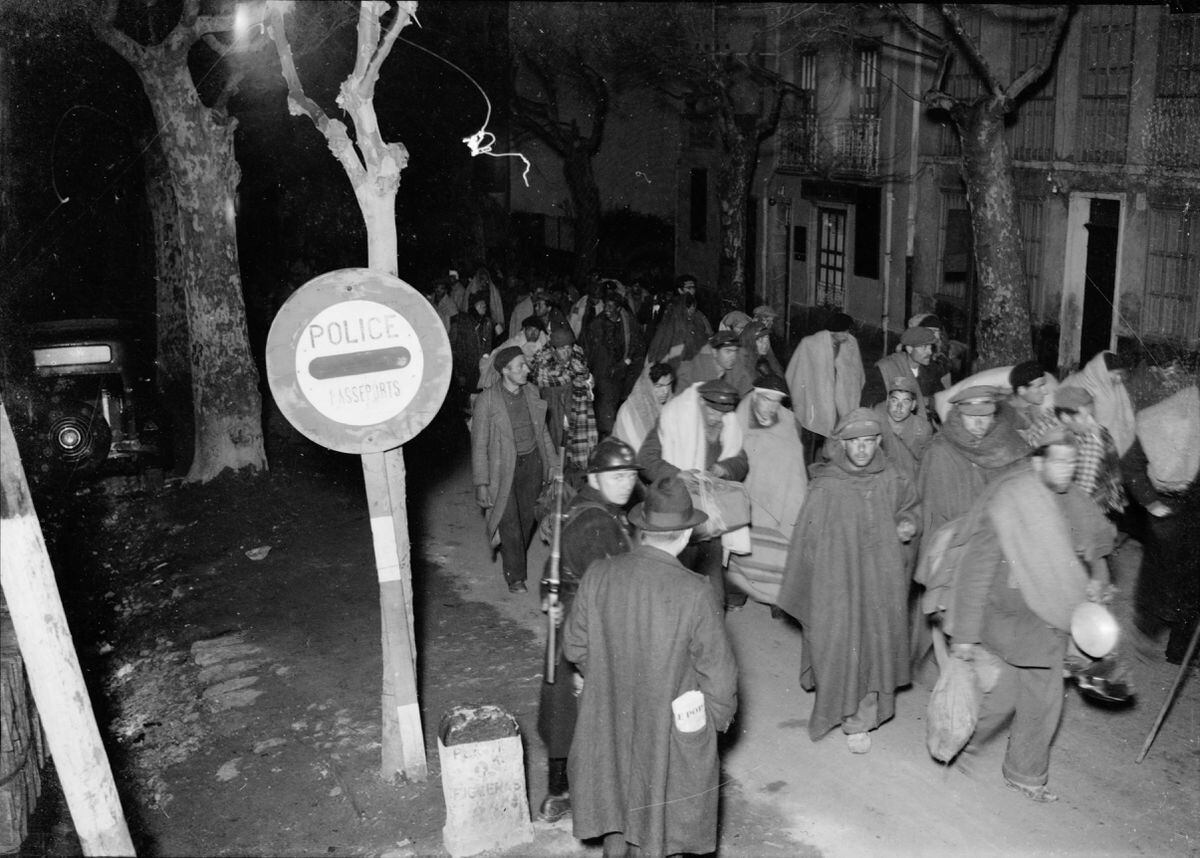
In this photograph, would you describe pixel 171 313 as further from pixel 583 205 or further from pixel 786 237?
pixel 786 237

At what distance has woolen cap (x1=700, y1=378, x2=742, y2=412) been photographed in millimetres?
7895

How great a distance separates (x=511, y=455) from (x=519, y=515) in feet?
1.81

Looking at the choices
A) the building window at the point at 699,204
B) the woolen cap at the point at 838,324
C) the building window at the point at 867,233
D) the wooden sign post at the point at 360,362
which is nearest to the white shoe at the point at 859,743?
the wooden sign post at the point at 360,362

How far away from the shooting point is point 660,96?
31.1m

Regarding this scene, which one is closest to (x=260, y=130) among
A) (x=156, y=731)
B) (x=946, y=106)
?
(x=946, y=106)

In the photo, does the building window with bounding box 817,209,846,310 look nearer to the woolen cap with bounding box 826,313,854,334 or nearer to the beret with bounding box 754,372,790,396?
the woolen cap with bounding box 826,313,854,334

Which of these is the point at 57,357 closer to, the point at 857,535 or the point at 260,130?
the point at 857,535

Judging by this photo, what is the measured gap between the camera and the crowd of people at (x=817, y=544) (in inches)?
190

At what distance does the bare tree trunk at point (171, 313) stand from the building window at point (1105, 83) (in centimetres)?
1286

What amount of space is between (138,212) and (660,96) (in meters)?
13.2

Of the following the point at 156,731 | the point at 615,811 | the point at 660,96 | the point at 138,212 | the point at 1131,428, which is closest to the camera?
the point at 615,811

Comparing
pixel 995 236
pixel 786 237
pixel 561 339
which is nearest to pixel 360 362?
pixel 561 339

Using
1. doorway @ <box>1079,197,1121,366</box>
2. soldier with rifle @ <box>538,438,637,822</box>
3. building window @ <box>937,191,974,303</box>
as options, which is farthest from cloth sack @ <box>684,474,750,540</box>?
building window @ <box>937,191,974,303</box>

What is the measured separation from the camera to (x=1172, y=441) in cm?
770
